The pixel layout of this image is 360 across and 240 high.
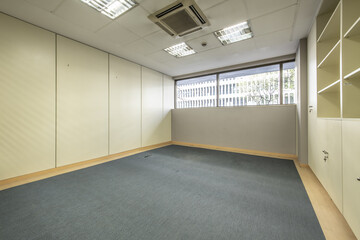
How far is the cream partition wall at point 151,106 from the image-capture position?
17.0 ft

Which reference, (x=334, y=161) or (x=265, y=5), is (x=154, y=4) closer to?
(x=265, y=5)

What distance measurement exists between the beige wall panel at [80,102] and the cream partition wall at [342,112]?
4549mm

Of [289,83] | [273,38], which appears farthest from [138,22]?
[289,83]

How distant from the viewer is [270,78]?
4.63 meters

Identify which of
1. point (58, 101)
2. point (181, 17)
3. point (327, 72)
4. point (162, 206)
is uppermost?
point (181, 17)

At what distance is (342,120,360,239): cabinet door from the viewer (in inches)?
50.6

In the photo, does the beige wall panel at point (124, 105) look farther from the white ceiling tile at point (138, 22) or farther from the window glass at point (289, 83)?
the window glass at point (289, 83)

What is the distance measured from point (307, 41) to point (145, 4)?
3496mm

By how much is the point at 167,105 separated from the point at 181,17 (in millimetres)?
4058

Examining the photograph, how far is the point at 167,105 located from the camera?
20.6ft

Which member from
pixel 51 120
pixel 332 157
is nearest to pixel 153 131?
pixel 51 120

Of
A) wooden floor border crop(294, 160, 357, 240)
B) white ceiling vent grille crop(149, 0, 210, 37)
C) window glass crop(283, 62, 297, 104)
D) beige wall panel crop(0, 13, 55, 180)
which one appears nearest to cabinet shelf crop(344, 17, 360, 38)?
white ceiling vent grille crop(149, 0, 210, 37)

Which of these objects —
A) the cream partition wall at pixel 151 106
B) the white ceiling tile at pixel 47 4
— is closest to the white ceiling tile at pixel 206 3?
the white ceiling tile at pixel 47 4

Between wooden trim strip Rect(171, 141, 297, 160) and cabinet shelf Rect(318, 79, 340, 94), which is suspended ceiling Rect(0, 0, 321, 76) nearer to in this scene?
cabinet shelf Rect(318, 79, 340, 94)
